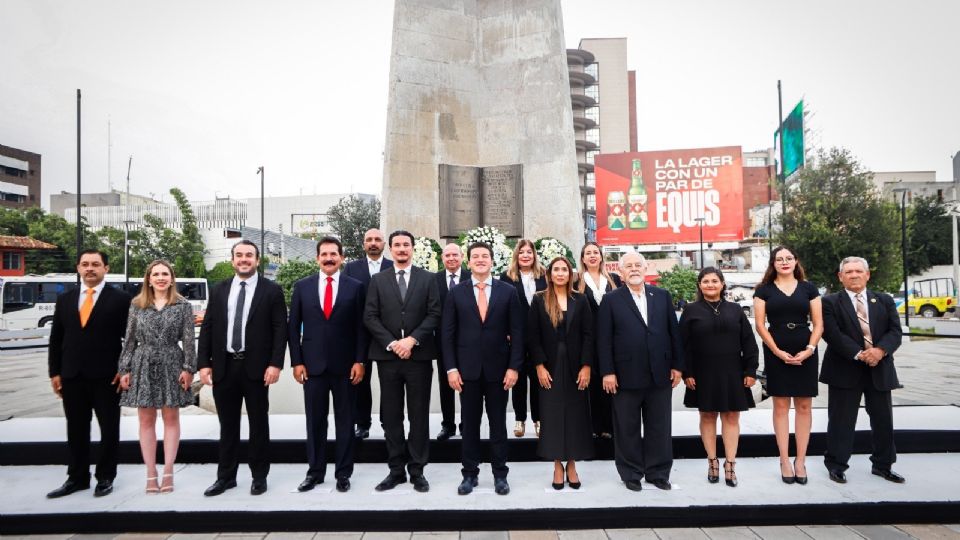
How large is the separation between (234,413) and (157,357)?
28.1 inches

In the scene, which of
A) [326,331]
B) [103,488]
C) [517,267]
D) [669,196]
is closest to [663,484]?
[517,267]

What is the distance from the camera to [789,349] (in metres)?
4.65

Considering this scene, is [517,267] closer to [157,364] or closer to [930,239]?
[157,364]

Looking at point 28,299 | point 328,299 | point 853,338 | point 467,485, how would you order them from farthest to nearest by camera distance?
point 28,299 < point 853,338 < point 328,299 < point 467,485

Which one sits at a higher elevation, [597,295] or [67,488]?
[597,295]

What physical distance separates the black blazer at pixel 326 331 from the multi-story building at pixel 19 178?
63678 millimetres

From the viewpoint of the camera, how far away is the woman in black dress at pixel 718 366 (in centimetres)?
451

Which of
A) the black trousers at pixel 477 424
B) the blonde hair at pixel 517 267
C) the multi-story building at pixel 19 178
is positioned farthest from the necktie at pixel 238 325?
the multi-story building at pixel 19 178

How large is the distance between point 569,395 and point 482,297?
101cm

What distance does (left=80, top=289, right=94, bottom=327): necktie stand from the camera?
15.0ft

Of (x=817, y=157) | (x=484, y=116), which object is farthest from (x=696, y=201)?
(x=484, y=116)

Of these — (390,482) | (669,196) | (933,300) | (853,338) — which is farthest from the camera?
(669,196)

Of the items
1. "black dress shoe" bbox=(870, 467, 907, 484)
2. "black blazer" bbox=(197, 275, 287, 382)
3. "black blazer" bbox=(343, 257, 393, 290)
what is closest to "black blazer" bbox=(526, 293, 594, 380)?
"black blazer" bbox=(343, 257, 393, 290)

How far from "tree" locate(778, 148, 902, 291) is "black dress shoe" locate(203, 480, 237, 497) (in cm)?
2141
